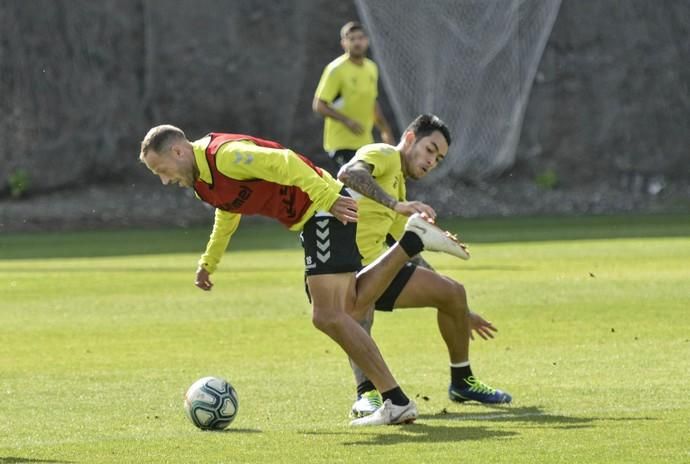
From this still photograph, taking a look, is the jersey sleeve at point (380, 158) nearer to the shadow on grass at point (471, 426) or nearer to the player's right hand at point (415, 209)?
the player's right hand at point (415, 209)

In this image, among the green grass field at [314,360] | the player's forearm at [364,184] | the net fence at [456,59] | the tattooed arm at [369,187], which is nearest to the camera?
Result: the green grass field at [314,360]

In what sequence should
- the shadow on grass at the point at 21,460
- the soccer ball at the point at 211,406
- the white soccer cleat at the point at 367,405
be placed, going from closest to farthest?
1. the shadow on grass at the point at 21,460
2. the soccer ball at the point at 211,406
3. the white soccer cleat at the point at 367,405

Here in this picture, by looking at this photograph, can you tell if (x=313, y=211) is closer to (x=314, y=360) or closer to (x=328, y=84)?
(x=314, y=360)

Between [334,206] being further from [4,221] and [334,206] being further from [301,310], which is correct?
[4,221]

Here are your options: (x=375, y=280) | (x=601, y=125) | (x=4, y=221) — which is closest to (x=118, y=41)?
(x=4, y=221)

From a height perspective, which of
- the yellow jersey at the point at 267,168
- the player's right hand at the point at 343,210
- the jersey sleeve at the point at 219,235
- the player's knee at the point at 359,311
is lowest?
the player's knee at the point at 359,311

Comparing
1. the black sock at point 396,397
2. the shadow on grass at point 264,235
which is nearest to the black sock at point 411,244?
the black sock at point 396,397

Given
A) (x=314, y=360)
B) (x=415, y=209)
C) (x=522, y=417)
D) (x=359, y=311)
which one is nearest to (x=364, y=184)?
(x=415, y=209)

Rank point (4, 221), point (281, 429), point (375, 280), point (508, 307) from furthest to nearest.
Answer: point (4, 221) → point (508, 307) → point (375, 280) → point (281, 429)

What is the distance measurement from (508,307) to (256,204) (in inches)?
246

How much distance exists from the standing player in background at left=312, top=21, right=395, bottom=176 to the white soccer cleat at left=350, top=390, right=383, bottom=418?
10.4m

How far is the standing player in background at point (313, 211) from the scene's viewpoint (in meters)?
8.41

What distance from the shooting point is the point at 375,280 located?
9133 mm

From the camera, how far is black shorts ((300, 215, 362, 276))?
28.9 feet
